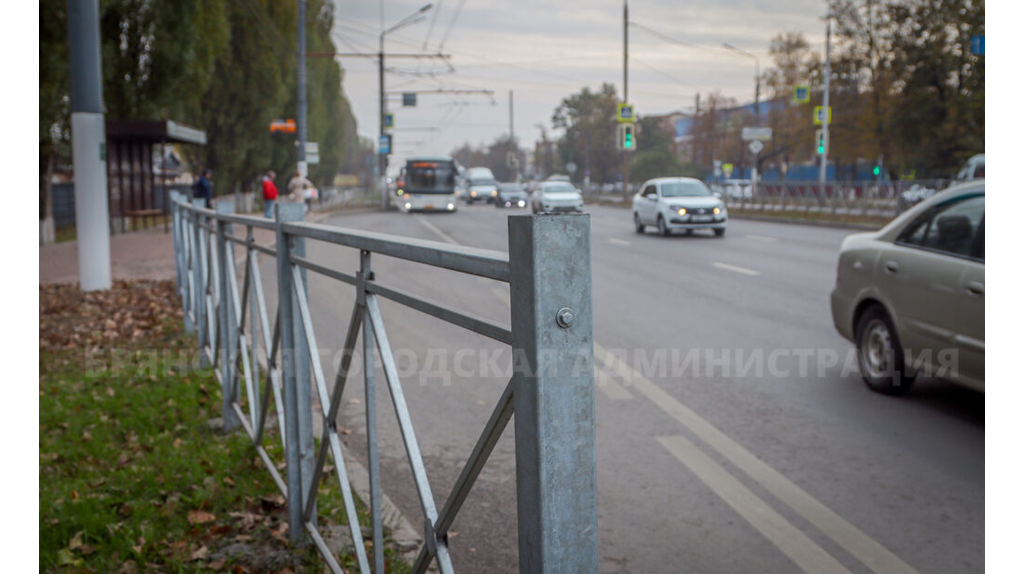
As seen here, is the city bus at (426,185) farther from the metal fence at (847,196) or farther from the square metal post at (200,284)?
the square metal post at (200,284)

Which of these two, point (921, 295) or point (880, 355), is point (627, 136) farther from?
point (921, 295)

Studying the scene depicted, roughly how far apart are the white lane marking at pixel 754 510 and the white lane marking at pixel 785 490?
0.11 meters

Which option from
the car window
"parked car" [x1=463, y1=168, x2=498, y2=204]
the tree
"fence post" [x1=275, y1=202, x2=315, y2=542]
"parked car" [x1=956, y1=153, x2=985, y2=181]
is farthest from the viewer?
the tree

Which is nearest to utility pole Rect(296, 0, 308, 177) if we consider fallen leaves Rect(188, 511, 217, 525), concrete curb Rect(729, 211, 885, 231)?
concrete curb Rect(729, 211, 885, 231)

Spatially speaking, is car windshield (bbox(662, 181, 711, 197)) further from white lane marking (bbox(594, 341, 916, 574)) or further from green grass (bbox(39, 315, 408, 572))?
green grass (bbox(39, 315, 408, 572))

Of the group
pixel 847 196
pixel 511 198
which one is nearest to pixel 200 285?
pixel 847 196

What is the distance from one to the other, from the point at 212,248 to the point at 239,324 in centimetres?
109

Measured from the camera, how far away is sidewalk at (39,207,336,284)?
558 inches

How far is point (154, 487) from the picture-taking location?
4535 mm

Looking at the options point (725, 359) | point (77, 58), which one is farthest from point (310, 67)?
point (725, 359)

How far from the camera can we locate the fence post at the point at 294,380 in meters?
3.61

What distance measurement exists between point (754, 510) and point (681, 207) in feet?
67.3

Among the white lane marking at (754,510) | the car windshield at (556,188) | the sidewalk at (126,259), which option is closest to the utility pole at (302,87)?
the sidewalk at (126,259)

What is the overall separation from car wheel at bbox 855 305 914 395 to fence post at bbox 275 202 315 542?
4.11 metres
